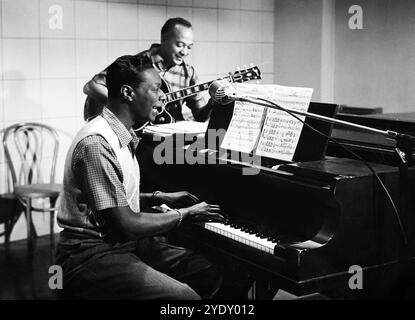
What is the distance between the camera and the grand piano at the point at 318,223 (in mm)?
2316

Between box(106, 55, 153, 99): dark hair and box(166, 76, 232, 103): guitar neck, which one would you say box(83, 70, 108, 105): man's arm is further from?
box(106, 55, 153, 99): dark hair

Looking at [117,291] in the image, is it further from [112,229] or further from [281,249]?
[281,249]

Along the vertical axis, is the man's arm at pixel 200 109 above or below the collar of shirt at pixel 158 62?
below

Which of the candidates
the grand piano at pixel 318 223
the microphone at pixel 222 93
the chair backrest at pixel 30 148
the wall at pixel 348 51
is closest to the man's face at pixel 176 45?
the chair backrest at pixel 30 148

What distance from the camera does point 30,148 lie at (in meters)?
5.46

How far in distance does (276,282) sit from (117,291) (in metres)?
0.61

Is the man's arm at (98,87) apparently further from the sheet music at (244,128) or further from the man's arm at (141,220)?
the man's arm at (141,220)

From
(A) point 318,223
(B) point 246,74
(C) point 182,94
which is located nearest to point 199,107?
(C) point 182,94

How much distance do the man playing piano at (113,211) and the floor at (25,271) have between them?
155 centimetres

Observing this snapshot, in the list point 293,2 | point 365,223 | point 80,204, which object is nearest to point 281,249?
point 365,223

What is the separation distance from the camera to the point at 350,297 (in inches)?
99.0

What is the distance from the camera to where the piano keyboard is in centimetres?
244

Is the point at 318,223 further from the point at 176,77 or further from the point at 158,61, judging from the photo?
the point at 176,77

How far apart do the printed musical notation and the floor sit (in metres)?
1.73
